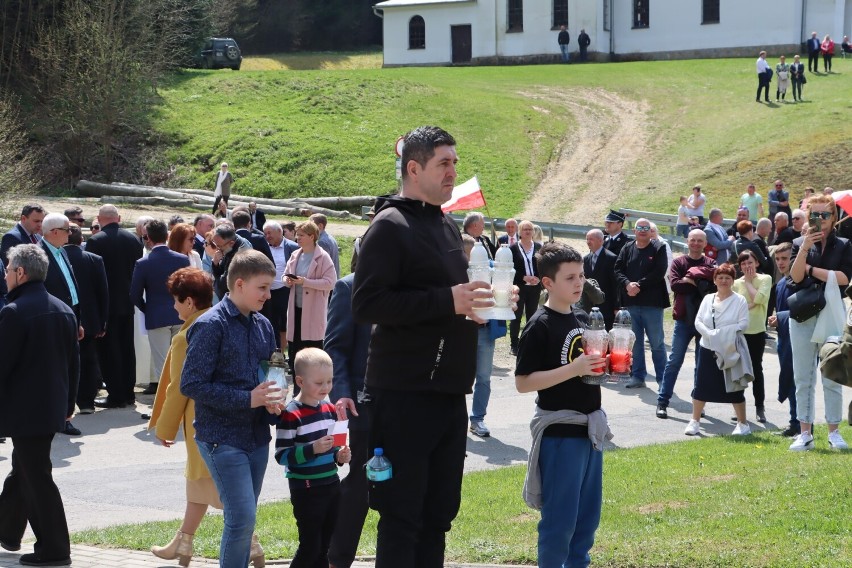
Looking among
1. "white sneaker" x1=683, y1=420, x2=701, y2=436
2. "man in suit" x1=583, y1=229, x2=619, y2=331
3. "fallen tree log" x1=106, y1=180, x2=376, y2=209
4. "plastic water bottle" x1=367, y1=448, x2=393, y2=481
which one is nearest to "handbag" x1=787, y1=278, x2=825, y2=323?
"white sneaker" x1=683, y1=420, x2=701, y2=436

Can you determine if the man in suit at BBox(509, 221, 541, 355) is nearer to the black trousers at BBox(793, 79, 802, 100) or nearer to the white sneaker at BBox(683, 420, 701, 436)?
the white sneaker at BBox(683, 420, 701, 436)

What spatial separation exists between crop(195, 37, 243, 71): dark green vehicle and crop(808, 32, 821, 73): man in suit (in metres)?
28.2

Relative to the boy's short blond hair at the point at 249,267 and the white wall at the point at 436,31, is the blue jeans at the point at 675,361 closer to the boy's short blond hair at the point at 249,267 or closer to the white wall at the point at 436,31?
the boy's short blond hair at the point at 249,267

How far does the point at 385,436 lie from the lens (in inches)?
195

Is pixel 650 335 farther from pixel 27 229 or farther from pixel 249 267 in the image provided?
pixel 249 267

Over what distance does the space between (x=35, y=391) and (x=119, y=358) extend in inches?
261

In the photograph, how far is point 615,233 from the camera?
16609mm

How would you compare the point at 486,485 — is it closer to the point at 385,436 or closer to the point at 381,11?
the point at 385,436


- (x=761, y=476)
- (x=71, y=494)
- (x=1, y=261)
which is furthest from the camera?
(x=1, y=261)

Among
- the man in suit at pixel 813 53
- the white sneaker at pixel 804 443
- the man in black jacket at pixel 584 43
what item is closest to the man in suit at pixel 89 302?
the white sneaker at pixel 804 443

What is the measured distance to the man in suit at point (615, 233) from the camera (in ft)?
53.7

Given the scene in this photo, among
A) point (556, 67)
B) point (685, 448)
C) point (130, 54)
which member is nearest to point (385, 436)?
point (685, 448)

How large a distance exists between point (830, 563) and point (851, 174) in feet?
109

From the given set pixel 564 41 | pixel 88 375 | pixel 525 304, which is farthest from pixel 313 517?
pixel 564 41
